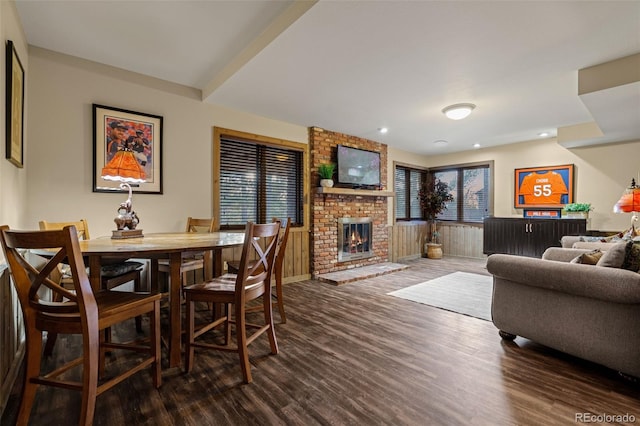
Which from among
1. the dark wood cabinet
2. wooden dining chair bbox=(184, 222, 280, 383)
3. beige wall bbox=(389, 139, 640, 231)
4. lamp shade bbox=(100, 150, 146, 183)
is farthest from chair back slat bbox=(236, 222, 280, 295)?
the dark wood cabinet

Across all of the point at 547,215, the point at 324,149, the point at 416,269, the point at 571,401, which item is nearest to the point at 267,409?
the point at 571,401

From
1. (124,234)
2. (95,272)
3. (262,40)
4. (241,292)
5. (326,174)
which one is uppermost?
(262,40)

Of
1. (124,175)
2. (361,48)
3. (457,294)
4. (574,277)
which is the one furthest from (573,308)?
(124,175)

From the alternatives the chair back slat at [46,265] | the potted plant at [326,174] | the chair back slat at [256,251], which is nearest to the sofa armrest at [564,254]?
the chair back slat at [256,251]

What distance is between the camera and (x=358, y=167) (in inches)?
209

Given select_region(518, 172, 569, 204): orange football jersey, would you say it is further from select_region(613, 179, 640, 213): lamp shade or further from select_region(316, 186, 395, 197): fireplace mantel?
select_region(316, 186, 395, 197): fireplace mantel

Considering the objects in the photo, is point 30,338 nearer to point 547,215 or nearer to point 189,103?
point 189,103

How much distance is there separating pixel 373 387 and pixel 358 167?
158 inches

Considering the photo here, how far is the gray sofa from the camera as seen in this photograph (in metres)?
1.74

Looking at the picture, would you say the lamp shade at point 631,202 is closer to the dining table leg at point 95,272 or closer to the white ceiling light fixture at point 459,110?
the white ceiling light fixture at point 459,110

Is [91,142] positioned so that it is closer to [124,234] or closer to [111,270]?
[124,234]

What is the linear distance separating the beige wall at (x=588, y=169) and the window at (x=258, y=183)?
2.63 meters

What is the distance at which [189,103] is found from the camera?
353 cm

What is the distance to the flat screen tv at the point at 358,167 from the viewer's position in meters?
5.03
